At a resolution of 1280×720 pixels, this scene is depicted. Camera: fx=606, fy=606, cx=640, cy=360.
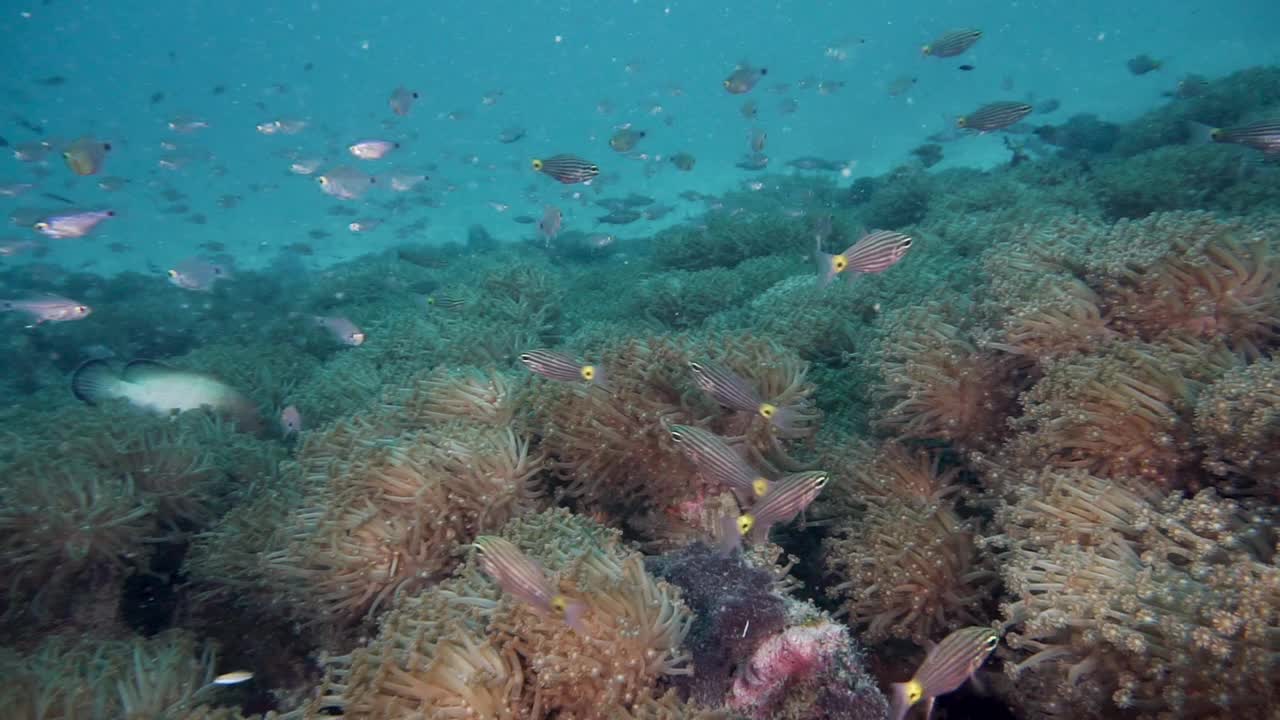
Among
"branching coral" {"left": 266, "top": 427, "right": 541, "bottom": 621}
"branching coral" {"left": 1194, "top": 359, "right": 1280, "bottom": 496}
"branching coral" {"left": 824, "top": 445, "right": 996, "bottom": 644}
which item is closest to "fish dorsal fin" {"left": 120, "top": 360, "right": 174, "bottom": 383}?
"branching coral" {"left": 266, "top": 427, "right": 541, "bottom": 621}

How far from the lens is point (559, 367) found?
4.68 metres

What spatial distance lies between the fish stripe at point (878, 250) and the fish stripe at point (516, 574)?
3926 millimetres

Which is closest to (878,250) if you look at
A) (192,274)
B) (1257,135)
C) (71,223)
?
(1257,135)

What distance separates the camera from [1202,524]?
9.34 feet

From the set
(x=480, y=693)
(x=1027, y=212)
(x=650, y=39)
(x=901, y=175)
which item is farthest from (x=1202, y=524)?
(x=650, y=39)

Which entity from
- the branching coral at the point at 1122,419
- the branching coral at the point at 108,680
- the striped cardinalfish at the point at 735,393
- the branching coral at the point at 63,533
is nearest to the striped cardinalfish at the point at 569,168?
the striped cardinalfish at the point at 735,393

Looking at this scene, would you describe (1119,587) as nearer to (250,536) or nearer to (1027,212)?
(250,536)

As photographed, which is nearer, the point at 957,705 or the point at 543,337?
the point at 957,705

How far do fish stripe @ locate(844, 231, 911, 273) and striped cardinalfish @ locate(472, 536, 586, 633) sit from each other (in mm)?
Answer: 3920

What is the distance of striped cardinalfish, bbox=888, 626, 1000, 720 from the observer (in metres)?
2.87

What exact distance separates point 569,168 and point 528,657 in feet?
24.4

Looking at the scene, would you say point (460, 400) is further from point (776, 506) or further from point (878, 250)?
point (878, 250)

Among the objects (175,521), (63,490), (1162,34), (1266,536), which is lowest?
(1162,34)

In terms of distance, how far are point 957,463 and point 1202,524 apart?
175 cm
